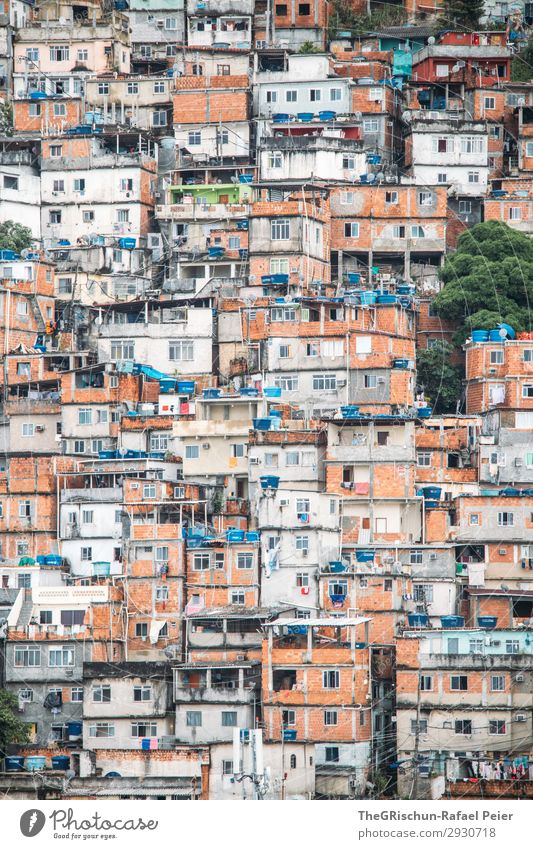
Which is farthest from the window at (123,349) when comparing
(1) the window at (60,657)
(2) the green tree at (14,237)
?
(1) the window at (60,657)

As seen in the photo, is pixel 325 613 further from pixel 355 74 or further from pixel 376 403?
pixel 355 74

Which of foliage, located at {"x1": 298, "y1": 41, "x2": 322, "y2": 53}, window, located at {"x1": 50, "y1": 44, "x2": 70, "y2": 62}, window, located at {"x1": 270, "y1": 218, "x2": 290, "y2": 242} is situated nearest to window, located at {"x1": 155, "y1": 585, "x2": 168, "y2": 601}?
window, located at {"x1": 270, "y1": 218, "x2": 290, "y2": 242}

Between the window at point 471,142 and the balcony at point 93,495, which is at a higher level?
the window at point 471,142

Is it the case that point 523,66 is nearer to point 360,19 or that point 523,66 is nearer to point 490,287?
point 360,19

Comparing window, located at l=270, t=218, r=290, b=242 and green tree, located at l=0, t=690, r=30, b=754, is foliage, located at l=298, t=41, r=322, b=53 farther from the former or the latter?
green tree, located at l=0, t=690, r=30, b=754

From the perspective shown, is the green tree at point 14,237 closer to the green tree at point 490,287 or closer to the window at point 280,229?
the window at point 280,229

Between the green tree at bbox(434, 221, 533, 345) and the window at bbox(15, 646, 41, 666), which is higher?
the green tree at bbox(434, 221, 533, 345)
